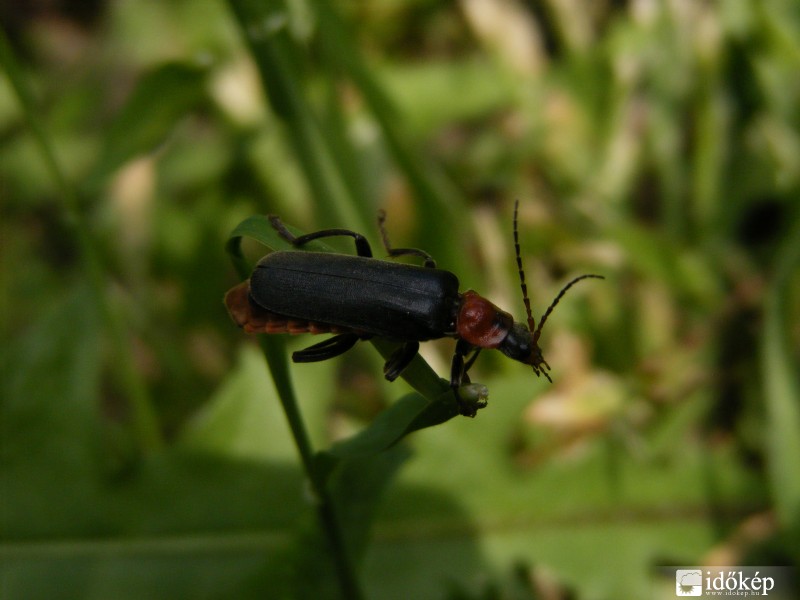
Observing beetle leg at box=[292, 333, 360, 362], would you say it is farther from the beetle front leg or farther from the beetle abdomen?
the beetle front leg

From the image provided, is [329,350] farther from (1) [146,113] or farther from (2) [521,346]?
(1) [146,113]

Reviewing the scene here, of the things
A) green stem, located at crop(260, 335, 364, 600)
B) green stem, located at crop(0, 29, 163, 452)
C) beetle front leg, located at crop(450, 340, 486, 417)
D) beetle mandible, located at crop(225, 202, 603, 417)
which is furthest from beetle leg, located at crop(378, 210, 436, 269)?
green stem, located at crop(0, 29, 163, 452)

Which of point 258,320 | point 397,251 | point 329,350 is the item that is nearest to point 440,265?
point 397,251

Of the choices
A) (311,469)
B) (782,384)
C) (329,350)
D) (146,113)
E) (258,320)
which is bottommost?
(311,469)

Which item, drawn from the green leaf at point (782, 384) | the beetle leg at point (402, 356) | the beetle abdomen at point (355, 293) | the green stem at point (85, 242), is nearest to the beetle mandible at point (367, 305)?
the beetle abdomen at point (355, 293)

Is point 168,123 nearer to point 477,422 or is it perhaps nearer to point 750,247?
point 477,422

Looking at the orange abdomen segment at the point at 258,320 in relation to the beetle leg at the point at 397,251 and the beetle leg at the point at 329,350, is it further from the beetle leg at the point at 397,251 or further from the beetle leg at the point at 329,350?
the beetle leg at the point at 397,251
